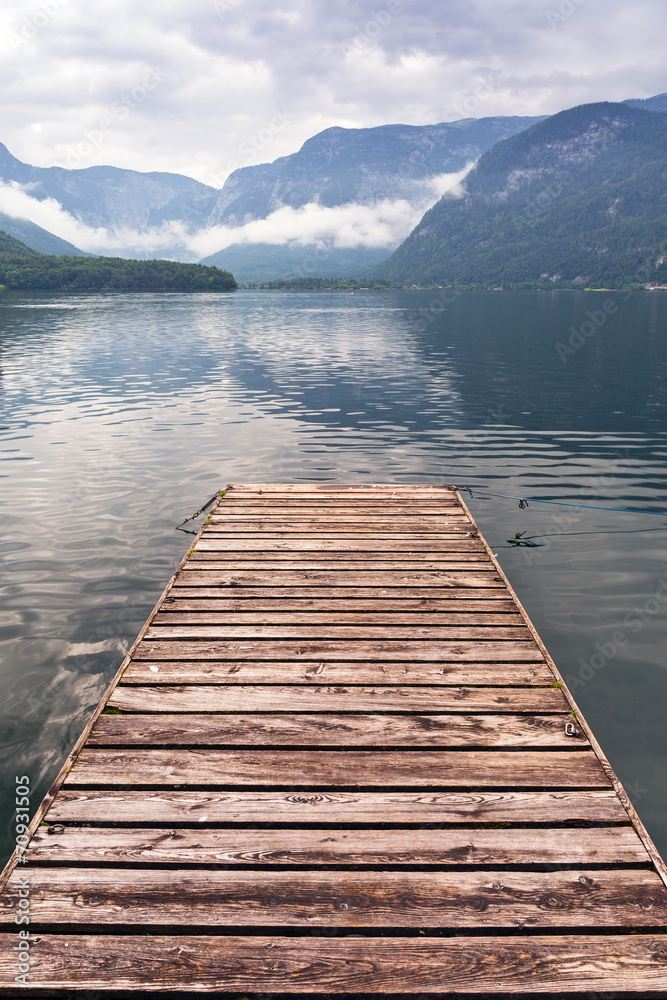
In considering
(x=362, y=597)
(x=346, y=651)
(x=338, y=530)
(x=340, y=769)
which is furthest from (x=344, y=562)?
(x=340, y=769)

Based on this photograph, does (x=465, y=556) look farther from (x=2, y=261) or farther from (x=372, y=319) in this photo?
(x=2, y=261)

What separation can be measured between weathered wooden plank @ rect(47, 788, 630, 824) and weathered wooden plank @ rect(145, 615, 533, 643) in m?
2.47

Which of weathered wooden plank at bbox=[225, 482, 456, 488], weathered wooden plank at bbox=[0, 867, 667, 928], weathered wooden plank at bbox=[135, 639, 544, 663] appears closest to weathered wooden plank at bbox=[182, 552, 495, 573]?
weathered wooden plank at bbox=[135, 639, 544, 663]

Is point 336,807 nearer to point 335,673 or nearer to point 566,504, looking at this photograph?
point 335,673

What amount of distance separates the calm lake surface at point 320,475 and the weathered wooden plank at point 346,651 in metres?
1.55

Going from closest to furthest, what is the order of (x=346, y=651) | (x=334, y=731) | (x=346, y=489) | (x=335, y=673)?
(x=334, y=731) → (x=335, y=673) → (x=346, y=651) → (x=346, y=489)

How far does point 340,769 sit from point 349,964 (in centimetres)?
153

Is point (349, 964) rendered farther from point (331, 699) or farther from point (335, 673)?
point (335, 673)

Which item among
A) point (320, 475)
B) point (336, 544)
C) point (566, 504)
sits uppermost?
point (336, 544)

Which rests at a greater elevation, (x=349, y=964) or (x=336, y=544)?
(x=336, y=544)

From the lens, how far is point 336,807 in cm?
445

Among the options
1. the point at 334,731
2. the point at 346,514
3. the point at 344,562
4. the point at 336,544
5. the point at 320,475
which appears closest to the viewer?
the point at 334,731

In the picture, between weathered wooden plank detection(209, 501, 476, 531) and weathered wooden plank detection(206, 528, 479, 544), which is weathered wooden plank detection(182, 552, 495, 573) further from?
weathered wooden plank detection(209, 501, 476, 531)

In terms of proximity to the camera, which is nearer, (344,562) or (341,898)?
(341,898)
